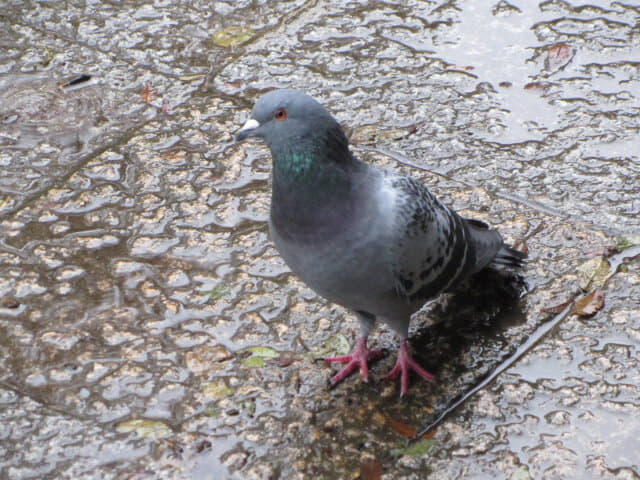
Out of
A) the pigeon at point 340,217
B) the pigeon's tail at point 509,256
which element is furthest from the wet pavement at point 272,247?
the pigeon at point 340,217

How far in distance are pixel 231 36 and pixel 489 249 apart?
9.69 feet

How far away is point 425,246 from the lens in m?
3.56

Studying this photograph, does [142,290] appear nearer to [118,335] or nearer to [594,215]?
[118,335]

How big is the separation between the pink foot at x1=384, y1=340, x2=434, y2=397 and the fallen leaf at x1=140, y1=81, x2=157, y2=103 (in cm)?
268

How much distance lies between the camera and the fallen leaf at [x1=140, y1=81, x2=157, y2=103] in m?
5.41

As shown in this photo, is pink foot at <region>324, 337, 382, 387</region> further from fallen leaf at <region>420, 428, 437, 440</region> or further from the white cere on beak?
the white cere on beak

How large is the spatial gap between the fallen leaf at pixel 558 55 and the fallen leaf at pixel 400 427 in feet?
10.1

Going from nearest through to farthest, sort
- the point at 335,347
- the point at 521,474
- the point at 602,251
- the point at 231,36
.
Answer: the point at 521,474
the point at 335,347
the point at 602,251
the point at 231,36

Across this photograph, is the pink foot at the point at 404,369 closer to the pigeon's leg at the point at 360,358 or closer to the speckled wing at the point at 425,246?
the pigeon's leg at the point at 360,358

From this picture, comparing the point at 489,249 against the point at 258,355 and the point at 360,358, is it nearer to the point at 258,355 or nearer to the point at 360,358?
the point at 360,358

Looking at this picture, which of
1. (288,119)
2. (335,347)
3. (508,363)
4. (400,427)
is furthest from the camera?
(335,347)

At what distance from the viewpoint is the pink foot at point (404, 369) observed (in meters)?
3.66

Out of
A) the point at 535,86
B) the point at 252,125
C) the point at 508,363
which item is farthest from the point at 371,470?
the point at 535,86

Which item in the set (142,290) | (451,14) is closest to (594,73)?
(451,14)
